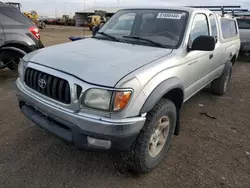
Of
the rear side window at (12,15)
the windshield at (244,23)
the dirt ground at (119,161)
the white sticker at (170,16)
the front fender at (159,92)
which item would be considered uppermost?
the white sticker at (170,16)

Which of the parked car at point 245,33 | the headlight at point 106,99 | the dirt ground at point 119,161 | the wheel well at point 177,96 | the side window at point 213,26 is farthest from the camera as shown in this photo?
the parked car at point 245,33

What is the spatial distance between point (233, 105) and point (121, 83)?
3.69m

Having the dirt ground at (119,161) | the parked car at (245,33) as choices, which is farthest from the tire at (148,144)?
the parked car at (245,33)

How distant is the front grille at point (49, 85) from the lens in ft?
7.36

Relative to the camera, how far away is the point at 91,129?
82.7 inches

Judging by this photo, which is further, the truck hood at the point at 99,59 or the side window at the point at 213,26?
the side window at the point at 213,26

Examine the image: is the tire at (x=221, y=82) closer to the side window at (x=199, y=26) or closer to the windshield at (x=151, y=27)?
the side window at (x=199, y=26)

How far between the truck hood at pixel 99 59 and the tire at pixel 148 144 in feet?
1.68

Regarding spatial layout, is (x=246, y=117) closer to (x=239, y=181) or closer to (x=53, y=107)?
(x=239, y=181)

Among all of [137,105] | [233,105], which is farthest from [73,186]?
[233,105]

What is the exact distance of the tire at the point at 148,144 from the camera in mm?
2410

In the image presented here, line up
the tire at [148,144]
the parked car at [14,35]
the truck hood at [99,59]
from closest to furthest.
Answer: the truck hood at [99,59], the tire at [148,144], the parked car at [14,35]

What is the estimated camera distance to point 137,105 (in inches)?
86.2

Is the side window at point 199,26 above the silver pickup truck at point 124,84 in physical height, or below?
above
